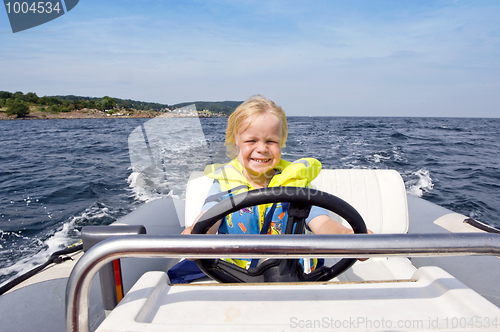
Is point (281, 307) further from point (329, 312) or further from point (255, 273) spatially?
point (255, 273)

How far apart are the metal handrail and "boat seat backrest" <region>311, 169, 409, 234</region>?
1.24 metres

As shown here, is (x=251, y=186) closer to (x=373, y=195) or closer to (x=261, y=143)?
(x=261, y=143)

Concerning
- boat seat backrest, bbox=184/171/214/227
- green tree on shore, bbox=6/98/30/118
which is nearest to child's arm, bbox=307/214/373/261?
boat seat backrest, bbox=184/171/214/227

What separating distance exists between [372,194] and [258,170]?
3.37 feet

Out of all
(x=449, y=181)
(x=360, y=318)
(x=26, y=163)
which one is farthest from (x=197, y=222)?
(x=26, y=163)

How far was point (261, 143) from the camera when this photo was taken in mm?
1274

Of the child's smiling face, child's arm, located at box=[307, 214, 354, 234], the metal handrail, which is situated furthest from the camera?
the child's smiling face

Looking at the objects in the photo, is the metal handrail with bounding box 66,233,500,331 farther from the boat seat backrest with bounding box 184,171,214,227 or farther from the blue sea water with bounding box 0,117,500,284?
the boat seat backrest with bounding box 184,171,214,227

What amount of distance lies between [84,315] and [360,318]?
636 mm

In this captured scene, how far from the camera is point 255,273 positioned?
102cm

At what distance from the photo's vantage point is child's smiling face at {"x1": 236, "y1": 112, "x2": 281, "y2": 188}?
127 centimetres

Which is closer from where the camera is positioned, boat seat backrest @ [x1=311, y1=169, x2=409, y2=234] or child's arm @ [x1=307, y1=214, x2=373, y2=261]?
child's arm @ [x1=307, y1=214, x2=373, y2=261]

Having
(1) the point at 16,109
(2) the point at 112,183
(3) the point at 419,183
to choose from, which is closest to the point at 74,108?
(1) the point at 16,109

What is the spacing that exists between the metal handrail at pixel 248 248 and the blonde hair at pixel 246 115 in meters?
0.72
